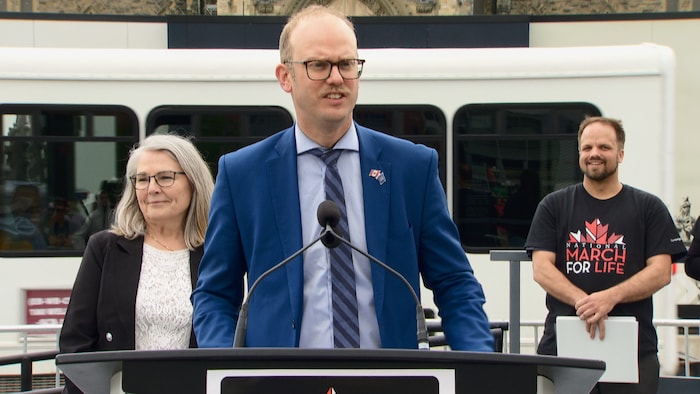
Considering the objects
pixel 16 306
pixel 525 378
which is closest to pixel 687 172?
pixel 16 306

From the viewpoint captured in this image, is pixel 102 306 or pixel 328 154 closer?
pixel 328 154

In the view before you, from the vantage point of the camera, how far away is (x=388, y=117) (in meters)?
9.05

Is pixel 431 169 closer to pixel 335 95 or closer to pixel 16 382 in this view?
pixel 335 95

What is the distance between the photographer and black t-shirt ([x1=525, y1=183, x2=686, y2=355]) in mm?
5359

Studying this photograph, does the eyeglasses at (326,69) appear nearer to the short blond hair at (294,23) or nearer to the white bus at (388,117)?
the short blond hair at (294,23)

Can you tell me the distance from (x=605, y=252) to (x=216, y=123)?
4.46 meters

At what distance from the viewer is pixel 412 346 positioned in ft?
8.87

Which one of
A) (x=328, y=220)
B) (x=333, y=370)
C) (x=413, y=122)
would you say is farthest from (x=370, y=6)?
(x=333, y=370)

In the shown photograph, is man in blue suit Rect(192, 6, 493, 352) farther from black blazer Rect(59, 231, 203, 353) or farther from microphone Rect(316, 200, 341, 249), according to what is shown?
black blazer Rect(59, 231, 203, 353)

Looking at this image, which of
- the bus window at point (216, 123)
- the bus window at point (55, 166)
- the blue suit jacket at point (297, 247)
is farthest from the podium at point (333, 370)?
the bus window at point (55, 166)

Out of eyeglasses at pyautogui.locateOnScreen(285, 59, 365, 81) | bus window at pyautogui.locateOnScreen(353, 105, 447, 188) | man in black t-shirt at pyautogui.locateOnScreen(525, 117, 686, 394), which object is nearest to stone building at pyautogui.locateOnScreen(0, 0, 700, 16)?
bus window at pyautogui.locateOnScreen(353, 105, 447, 188)

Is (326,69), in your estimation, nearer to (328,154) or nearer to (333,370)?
(328,154)

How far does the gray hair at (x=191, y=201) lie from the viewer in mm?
3994

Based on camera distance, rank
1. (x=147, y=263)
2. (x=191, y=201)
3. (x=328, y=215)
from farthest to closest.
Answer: (x=191, y=201) < (x=147, y=263) < (x=328, y=215)
